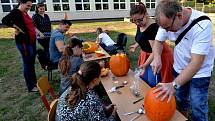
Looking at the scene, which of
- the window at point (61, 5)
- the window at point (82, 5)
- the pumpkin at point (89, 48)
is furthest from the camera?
the window at point (82, 5)

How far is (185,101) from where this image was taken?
10.2 ft

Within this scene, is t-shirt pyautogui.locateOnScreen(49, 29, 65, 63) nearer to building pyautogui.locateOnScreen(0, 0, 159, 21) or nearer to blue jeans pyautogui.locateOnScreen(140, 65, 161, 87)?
blue jeans pyautogui.locateOnScreen(140, 65, 161, 87)

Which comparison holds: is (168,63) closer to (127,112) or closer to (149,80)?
(149,80)

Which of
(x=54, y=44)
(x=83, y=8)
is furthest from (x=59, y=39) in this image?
(x=83, y=8)

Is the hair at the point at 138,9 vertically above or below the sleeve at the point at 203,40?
above

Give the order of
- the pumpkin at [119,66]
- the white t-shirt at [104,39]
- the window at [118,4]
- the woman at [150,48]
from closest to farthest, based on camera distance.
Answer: the woman at [150,48] → the pumpkin at [119,66] → the white t-shirt at [104,39] → the window at [118,4]

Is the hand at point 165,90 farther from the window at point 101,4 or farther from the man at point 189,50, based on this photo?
→ the window at point 101,4

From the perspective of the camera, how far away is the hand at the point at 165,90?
2.10 m

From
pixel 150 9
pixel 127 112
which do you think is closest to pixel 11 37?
pixel 127 112

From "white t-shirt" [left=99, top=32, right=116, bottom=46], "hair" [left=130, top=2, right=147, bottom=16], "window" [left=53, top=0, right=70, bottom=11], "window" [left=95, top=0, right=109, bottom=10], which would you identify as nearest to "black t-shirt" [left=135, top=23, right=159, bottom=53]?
"hair" [left=130, top=2, right=147, bottom=16]

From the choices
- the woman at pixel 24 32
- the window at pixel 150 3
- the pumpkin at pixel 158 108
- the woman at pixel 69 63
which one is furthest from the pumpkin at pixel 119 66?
the window at pixel 150 3

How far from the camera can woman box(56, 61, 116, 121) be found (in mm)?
2506

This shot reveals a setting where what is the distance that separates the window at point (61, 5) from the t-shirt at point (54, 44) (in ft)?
52.1

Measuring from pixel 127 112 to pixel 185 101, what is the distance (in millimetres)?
943
